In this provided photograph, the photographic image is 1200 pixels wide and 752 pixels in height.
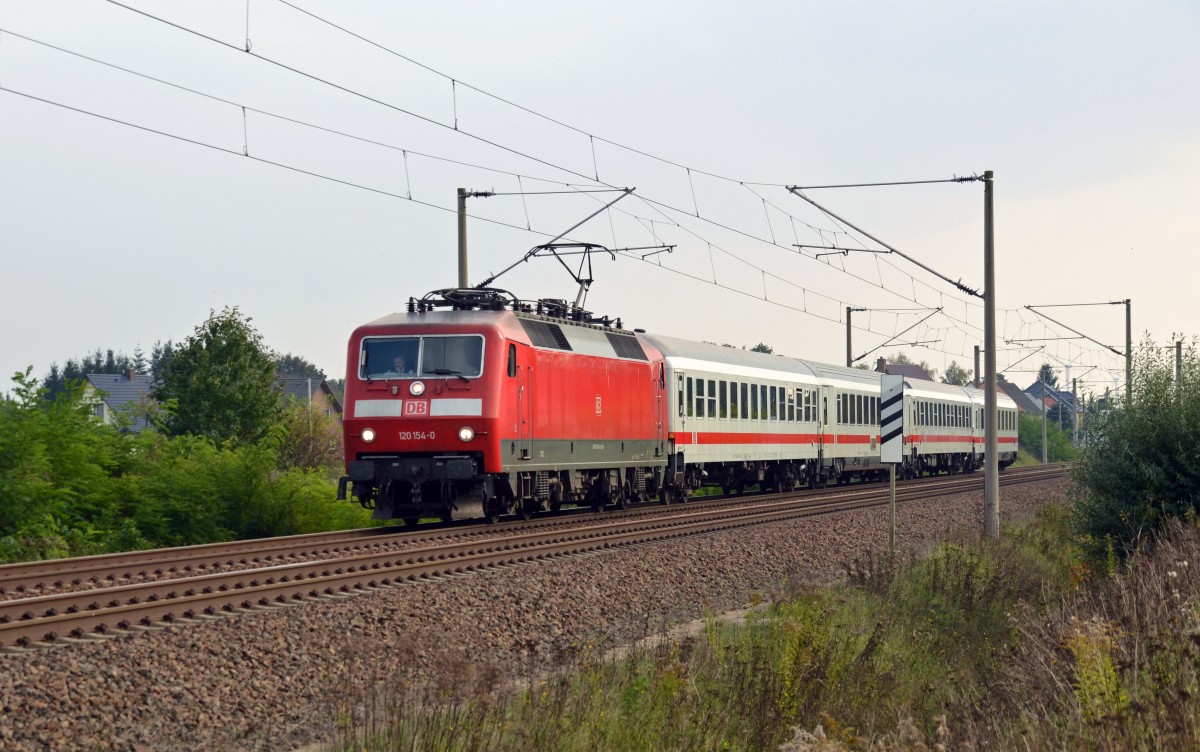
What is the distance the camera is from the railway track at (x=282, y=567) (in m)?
11.2

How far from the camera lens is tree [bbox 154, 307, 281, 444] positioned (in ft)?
148

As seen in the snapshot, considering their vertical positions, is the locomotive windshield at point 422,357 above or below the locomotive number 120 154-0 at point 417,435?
above

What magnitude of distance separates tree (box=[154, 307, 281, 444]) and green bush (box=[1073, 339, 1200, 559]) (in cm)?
3065

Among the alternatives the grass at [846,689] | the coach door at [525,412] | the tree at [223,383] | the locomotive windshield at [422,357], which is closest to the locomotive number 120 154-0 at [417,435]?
the locomotive windshield at [422,357]

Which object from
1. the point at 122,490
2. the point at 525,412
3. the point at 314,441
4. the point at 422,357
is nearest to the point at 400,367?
the point at 422,357

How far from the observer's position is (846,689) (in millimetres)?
10039

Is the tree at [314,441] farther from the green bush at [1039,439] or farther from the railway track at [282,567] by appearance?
the green bush at [1039,439]

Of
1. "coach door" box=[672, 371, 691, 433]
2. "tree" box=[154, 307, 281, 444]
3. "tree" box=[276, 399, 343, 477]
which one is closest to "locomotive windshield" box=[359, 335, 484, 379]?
"coach door" box=[672, 371, 691, 433]

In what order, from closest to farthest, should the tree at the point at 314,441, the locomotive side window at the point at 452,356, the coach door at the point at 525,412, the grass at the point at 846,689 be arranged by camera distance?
the grass at the point at 846,689 < the locomotive side window at the point at 452,356 < the coach door at the point at 525,412 < the tree at the point at 314,441

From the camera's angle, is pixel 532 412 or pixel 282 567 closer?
pixel 282 567

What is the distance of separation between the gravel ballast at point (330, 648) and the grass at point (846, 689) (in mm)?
382

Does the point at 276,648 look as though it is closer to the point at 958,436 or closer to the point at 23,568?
the point at 23,568

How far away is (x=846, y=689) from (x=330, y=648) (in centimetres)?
395

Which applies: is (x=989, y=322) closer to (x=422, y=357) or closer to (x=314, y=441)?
(x=422, y=357)
